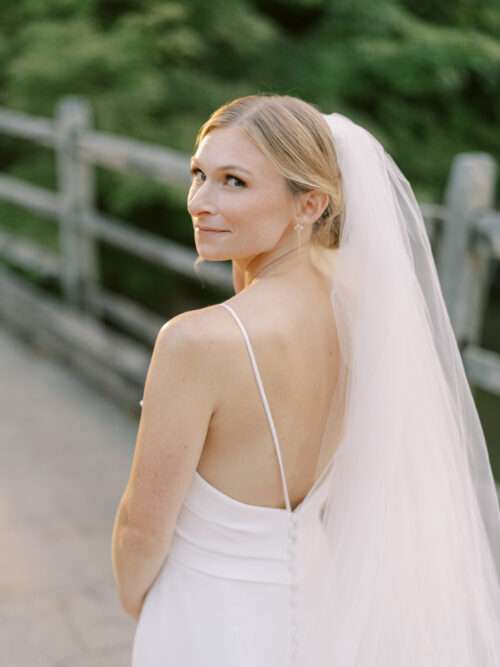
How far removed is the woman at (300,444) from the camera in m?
1.39

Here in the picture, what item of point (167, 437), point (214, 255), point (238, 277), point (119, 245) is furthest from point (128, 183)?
point (167, 437)

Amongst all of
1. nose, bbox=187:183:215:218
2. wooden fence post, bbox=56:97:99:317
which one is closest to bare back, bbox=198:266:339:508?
nose, bbox=187:183:215:218

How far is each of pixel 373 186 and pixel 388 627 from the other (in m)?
0.78

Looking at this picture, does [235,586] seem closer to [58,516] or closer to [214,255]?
[214,255]

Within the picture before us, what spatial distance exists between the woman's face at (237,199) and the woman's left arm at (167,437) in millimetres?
171

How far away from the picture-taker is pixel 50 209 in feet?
17.2

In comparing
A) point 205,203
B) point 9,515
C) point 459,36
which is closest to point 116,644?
point 9,515

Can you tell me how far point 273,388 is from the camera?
1.39 metres

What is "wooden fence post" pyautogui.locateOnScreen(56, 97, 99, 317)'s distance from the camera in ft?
16.2

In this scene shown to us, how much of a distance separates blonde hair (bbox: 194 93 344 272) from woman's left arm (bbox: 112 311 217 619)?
273 millimetres

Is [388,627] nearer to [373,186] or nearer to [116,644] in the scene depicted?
[373,186]

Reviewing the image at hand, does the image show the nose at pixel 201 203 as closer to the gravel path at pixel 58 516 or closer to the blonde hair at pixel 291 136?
the blonde hair at pixel 291 136

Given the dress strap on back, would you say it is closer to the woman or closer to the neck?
the woman

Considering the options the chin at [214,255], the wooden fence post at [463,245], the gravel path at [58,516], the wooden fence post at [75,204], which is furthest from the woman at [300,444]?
the wooden fence post at [75,204]
